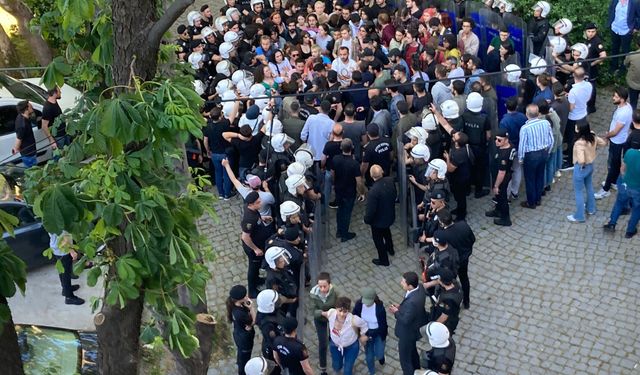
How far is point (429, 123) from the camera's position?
1114 cm

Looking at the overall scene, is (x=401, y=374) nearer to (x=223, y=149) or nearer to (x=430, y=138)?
(x=430, y=138)

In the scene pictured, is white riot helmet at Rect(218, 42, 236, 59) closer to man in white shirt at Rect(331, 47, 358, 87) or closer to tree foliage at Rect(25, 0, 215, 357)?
man in white shirt at Rect(331, 47, 358, 87)

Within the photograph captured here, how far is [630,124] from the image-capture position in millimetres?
11609

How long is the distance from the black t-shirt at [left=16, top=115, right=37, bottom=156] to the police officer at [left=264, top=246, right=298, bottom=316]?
520 cm

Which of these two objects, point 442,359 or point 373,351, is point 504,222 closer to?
point 373,351

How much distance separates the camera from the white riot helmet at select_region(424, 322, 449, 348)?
803 cm

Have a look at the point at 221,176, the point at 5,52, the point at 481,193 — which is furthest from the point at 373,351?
the point at 5,52

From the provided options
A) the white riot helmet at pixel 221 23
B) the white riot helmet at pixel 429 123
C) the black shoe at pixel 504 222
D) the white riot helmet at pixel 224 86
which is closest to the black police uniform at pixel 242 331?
the white riot helmet at pixel 429 123

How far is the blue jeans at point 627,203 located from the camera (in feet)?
35.1

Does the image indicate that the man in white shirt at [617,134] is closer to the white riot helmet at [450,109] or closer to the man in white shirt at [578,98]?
the man in white shirt at [578,98]

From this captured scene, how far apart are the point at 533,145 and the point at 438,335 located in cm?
411

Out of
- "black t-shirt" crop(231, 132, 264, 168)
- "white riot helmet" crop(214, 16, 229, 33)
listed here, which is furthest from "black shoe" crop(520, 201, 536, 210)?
"white riot helmet" crop(214, 16, 229, 33)

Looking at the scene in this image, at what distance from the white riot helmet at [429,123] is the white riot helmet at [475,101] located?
53 centimetres

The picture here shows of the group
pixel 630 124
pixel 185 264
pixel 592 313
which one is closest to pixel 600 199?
pixel 630 124
